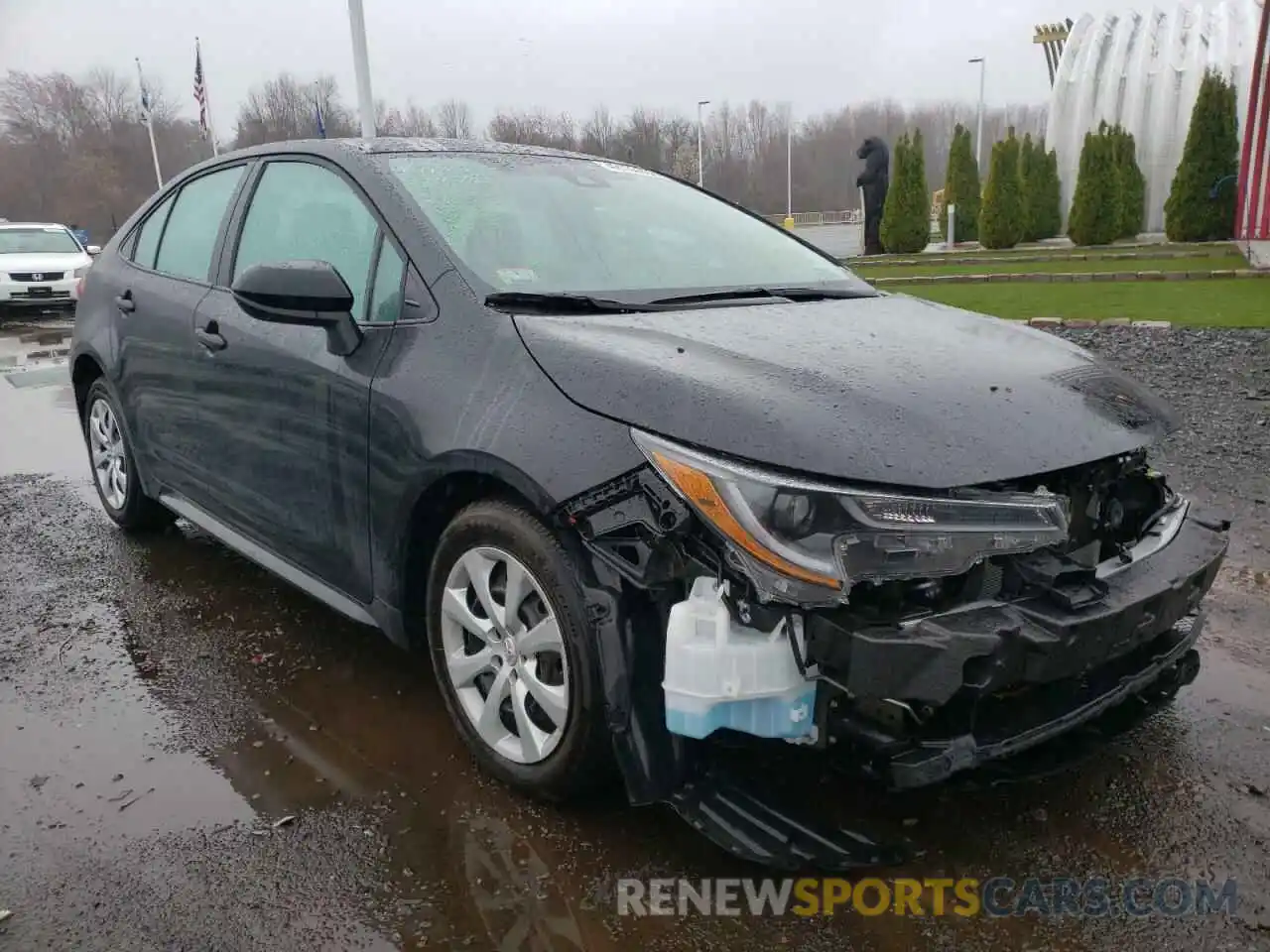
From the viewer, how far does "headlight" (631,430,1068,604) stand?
1.81 meters

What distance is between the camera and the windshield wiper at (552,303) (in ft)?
8.10

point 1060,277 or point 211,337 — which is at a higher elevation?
point 211,337

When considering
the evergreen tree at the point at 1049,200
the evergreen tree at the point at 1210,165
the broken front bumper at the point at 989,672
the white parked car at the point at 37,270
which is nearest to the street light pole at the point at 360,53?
the white parked car at the point at 37,270

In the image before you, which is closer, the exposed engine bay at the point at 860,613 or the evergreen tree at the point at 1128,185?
the exposed engine bay at the point at 860,613

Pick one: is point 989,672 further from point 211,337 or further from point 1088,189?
point 1088,189

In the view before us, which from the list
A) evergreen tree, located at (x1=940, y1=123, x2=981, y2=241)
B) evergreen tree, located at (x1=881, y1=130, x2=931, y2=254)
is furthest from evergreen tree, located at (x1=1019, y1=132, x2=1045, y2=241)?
evergreen tree, located at (x1=881, y1=130, x2=931, y2=254)

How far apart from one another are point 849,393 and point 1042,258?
65.3 ft

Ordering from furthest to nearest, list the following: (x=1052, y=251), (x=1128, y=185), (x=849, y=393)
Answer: (x=1128, y=185) → (x=1052, y=251) → (x=849, y=393)

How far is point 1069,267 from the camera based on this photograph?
17031 mm

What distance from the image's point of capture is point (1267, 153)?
19062 mm

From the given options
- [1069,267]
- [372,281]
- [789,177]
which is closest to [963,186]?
[1069,267]

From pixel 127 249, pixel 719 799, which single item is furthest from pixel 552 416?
Answer: pixel 127 249

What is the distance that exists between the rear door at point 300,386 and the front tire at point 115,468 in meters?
1.05

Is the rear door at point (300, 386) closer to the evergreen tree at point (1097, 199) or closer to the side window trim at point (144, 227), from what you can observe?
the side window trim at point (144, 227)
